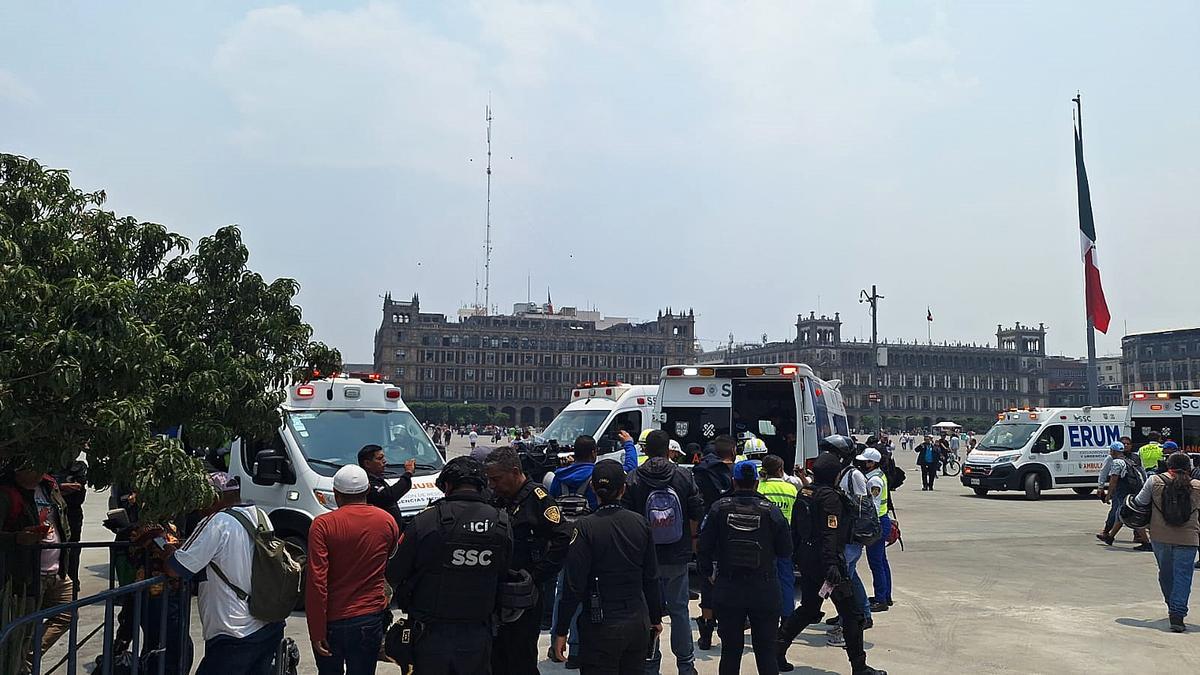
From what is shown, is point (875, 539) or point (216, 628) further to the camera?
point (875, 539)

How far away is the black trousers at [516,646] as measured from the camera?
201 inches

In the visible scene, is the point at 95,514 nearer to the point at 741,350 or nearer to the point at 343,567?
the point at 343,567

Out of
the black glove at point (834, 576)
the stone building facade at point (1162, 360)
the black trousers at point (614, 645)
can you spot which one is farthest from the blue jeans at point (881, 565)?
the stone building facade at point (1162, 360)

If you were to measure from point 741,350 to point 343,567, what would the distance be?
168 m

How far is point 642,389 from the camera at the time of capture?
54.4 feet

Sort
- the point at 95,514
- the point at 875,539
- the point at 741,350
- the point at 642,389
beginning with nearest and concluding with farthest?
the point at 875,539 → the point at 642,389 → the point at 95,514 → the point at 741,350

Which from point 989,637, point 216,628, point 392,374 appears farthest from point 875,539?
point 392,374

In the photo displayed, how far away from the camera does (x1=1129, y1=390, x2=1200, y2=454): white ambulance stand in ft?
73.4

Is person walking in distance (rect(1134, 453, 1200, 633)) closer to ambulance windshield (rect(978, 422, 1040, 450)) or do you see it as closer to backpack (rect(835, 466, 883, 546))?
backpack (rect(835, 466, 883, 546))

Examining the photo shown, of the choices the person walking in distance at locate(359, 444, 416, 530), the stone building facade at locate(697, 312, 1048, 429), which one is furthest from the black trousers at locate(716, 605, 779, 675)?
the stone building facade at locate(697, 312, 1048, 429)

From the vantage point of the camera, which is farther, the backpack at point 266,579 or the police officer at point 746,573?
the police officer at point 746,573

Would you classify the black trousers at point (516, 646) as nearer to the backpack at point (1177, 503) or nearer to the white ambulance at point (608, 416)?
the backpack at point (1177, 503)

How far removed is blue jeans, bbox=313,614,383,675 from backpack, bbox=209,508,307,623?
29 centimetres

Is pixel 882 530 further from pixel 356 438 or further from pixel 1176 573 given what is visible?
pixel 356 438
